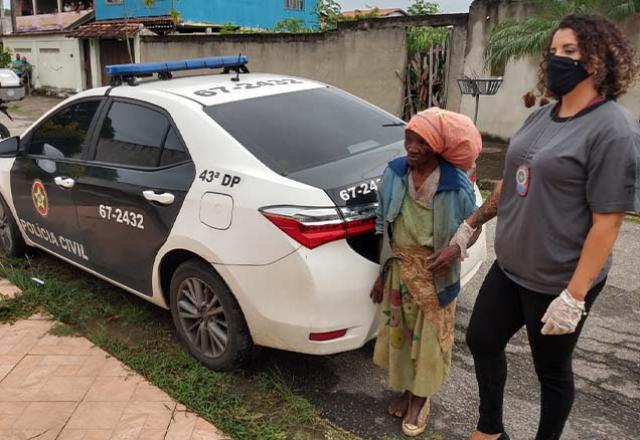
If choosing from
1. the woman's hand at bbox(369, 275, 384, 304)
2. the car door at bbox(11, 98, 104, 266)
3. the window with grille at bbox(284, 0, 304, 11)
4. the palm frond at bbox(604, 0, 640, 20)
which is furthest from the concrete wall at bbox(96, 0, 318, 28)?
the woman's hand at bbox(369, 275, 384, 304)

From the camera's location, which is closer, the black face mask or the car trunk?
the black face mask

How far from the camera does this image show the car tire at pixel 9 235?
471 cm

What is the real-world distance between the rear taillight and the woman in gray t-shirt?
A: 26.5 inches

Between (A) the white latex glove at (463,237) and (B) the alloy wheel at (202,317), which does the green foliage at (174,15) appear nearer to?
(B) the alloy wheel at (202,317)

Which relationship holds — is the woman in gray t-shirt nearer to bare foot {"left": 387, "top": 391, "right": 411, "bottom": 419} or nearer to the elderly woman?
the elderly woman

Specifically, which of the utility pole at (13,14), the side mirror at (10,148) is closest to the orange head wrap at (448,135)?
the side mirror at (10,148)

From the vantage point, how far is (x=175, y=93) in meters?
3.39

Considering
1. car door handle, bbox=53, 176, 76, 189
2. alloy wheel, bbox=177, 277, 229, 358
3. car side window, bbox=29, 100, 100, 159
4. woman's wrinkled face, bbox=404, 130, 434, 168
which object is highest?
woman's wrinkled face, bbox=404, 130, 434, 168

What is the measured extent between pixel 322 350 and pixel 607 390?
148 centimetres

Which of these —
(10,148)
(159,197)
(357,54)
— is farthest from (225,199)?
(357,54)

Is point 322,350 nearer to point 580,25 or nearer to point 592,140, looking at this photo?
point 592,140

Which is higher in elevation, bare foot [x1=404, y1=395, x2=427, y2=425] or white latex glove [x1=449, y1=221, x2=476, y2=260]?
white latex glove [x1=449, y1=221, x2=476, y2=260]

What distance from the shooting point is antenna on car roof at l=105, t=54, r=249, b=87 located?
3740 mm

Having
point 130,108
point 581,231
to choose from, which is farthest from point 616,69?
point 130,108
